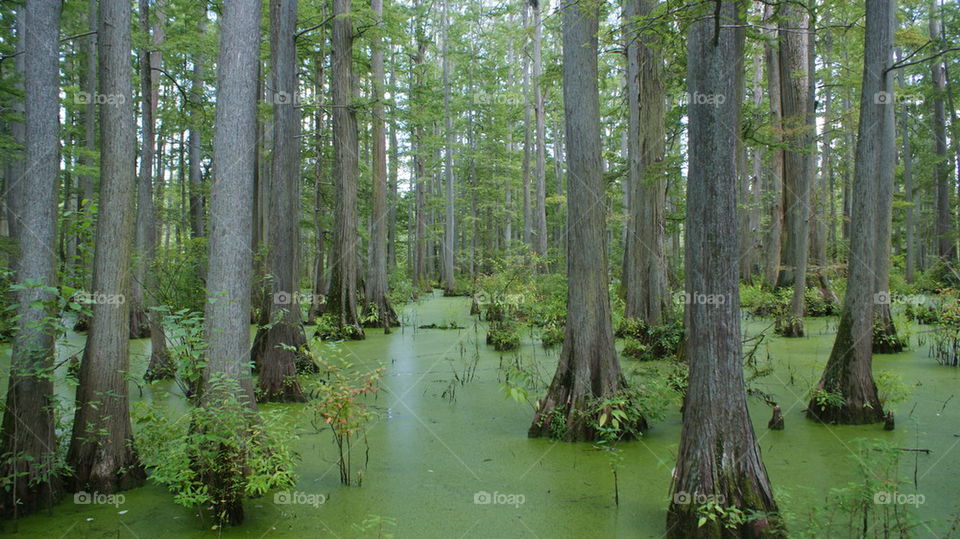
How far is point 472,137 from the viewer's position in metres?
28.4

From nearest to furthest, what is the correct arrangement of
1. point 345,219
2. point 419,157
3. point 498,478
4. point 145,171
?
point 498,478
point 145,171
point 345,219
point 419,157

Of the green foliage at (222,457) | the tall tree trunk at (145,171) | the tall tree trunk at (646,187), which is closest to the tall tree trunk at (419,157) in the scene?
the tall tree trunk at (646,187)

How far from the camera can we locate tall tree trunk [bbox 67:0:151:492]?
13.8 feet

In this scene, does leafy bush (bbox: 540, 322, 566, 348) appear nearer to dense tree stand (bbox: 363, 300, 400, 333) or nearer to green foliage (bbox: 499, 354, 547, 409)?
green foliage (bbox: 499, 354, 547, 409)

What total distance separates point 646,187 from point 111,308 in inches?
277

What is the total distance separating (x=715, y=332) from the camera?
3480 mm

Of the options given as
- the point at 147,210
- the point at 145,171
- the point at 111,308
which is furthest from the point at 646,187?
the point at 111,308

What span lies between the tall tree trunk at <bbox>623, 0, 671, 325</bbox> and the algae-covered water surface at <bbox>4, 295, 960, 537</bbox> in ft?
8.11

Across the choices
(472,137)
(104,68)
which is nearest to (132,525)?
(104,68)

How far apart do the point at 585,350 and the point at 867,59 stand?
13.6ft

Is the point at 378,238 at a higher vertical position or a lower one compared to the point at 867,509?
higher

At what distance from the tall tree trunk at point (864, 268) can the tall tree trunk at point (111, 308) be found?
6.20 metres

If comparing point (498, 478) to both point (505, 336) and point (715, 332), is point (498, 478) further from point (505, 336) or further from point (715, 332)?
point (505, 336)

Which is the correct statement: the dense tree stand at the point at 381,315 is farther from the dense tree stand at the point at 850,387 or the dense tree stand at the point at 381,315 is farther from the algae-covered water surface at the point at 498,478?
the dense tree stand at the point at 850,387
